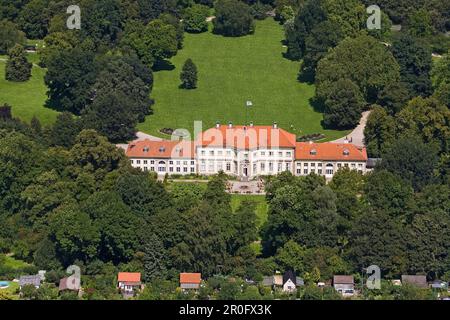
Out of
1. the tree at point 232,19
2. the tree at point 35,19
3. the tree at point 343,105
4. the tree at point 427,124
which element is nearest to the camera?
the tree at point 427,124

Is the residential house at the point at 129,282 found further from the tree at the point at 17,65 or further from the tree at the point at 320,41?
the tree at the point at 17,65

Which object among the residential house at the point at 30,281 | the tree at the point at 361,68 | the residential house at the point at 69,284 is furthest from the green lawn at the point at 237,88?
the residential house at the point at 69,284

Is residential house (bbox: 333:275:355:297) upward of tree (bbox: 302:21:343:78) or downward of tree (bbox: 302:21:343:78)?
downward

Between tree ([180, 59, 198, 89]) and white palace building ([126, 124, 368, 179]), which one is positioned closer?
white palace building ([126, 124, 368, 179])

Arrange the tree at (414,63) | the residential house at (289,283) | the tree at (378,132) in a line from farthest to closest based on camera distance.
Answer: the tree at (414,63), the tree at (378,132), the residential house at (289,283)

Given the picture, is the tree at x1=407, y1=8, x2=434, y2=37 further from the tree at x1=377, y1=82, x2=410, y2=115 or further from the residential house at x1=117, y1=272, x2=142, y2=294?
the residential house at x1=117, y1=272, x2=142, y2=294

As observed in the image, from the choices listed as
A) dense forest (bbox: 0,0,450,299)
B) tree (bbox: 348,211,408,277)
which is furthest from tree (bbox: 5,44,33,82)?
tree (bbox: 348,211,408,277)
